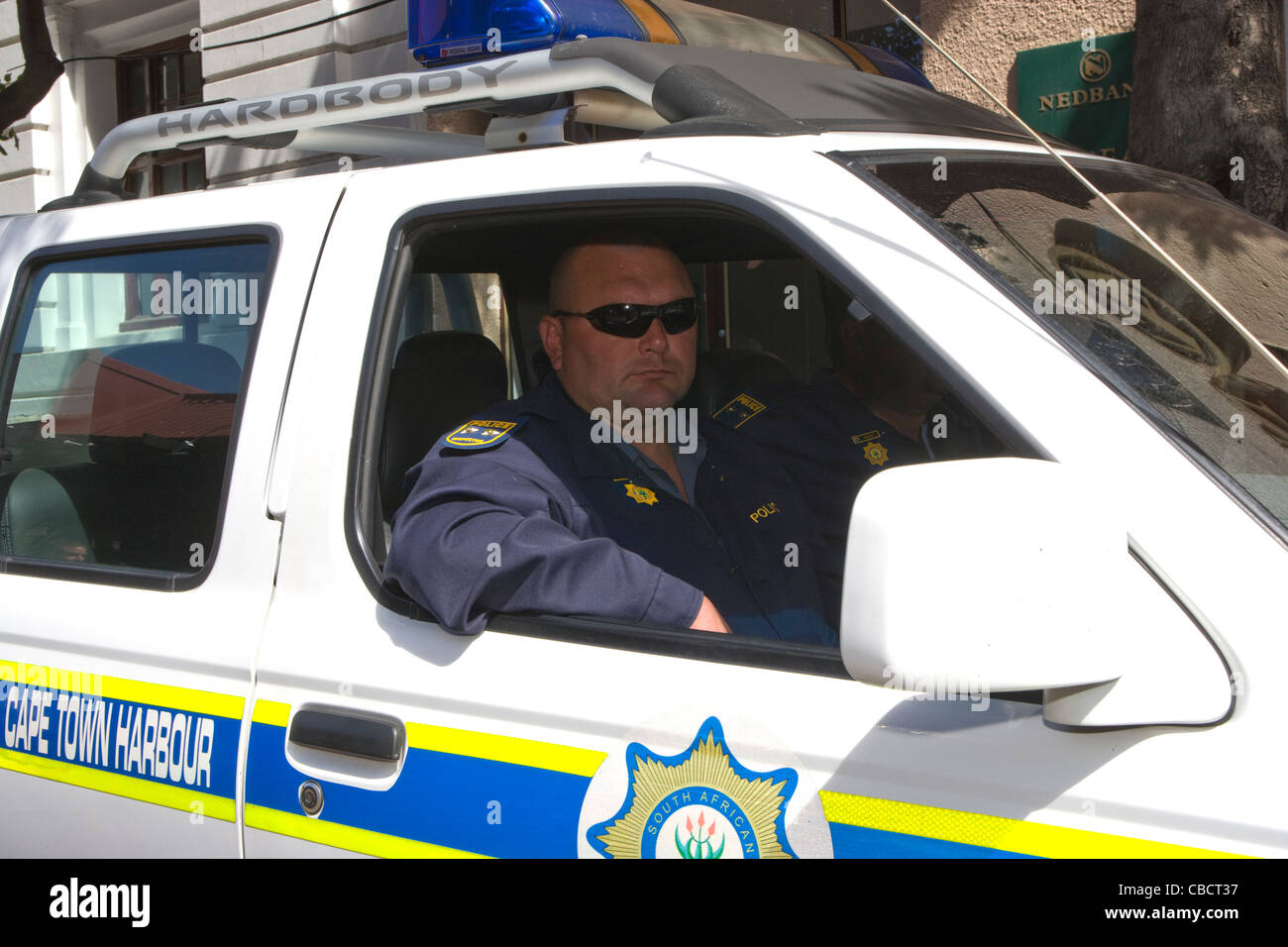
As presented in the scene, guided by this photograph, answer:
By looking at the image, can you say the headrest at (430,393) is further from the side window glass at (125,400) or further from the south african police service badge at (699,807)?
the south african police service badge at (699,807)

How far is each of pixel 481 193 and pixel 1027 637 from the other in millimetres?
1077

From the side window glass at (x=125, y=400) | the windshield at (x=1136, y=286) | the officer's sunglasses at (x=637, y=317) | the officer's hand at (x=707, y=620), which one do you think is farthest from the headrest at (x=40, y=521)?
the windshield at (x=1136, y=286)

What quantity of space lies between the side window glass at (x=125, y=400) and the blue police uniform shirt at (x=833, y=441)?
1.00 m

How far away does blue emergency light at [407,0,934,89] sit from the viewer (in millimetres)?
2105

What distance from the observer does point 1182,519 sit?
1226 millimetres

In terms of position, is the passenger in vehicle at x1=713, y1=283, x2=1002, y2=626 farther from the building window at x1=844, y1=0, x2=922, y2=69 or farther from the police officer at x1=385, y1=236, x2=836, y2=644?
the building window at x1=844, y1=0, x2=922, y2=69

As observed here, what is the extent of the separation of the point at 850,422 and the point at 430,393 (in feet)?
2.92

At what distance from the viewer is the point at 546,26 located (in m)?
2.08

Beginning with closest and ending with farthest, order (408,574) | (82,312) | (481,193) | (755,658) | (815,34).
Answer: (755,658), (408,574), (481,193), (82,312), (815,34)

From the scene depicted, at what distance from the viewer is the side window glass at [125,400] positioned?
Result: 2033 millimetres

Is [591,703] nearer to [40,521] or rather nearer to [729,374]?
[40,521]

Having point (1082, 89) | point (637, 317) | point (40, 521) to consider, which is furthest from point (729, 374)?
point (1082, 89)
